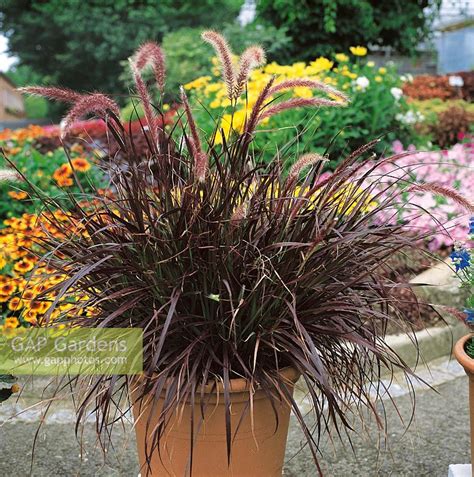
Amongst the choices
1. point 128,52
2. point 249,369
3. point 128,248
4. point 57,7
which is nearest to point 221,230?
point 128,248

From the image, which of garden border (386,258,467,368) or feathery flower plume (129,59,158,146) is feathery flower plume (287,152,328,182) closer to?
feathery flower plume (129,59,158,146)

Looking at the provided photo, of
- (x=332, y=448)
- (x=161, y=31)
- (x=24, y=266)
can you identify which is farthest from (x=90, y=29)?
(x=332, y=448)

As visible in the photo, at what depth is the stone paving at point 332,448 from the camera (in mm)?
2562

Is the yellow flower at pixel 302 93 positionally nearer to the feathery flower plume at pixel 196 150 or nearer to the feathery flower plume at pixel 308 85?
the feathery flower plume at pixel 308 85

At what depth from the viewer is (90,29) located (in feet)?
65.5

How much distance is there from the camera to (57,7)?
20531 millimetres

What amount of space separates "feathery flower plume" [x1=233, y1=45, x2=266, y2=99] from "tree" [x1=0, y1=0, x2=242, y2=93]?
1824 centimetres

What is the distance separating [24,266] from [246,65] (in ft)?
7.12

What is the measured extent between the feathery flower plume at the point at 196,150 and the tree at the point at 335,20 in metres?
10.4

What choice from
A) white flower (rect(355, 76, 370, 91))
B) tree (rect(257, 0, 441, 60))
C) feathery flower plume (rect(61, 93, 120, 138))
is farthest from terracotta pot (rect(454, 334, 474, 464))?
tree (rect(257, 0, 441, 60))

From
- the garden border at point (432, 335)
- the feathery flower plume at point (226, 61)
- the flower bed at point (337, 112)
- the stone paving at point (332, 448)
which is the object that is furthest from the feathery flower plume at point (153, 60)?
the flower bed at point (337, 112)

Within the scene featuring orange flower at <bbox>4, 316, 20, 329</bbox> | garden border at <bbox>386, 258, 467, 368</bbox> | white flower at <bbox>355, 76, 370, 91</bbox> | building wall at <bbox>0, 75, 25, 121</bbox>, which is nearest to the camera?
orange flower at <bbox>4, 316, 20, 329</bbox>

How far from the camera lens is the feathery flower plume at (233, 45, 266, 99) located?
174 cm

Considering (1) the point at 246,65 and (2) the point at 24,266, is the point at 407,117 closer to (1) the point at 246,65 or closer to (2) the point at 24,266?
(2) the point at 24,266
